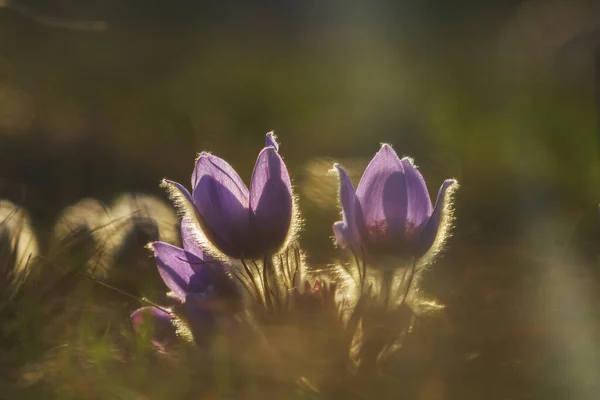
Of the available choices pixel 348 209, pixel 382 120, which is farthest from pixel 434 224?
pixel 382 120

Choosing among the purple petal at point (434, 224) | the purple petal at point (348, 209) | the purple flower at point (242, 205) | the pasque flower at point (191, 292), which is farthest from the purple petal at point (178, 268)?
the purple petal at point (434, 224)

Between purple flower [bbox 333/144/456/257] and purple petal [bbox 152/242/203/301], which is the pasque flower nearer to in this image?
purple petal [bbox 152/242/203/301]

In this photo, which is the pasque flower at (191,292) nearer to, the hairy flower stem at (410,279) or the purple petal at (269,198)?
the purple petal at (269,198)

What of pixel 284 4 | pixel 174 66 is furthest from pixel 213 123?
pixel 284 4

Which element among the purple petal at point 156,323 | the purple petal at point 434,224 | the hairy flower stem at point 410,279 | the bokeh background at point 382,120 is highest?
the bokeh background at point 382,120

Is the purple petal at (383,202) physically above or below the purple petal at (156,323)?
above

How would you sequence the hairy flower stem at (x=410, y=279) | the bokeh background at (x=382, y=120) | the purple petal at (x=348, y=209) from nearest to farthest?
1. the purple petal at (x=348, y=209)
2. the hairy flower stem at (x=410, y=279)
3. the bokeh background at (x=382, y=120)

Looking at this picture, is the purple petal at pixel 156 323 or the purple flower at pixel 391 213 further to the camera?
the purple petal at pixel 156 323

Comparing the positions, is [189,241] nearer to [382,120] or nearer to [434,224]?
[434,224]
